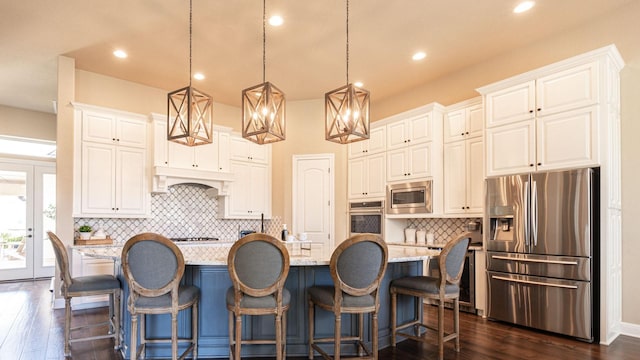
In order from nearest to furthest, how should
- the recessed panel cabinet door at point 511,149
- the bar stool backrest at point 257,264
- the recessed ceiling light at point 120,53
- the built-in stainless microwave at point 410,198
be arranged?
the bar stool backrest at point 257,264, the recessed panel cabinet door at point 511,149, the recessed ceiling light at point 120,53, the built-in stainless microwave at point 410,198

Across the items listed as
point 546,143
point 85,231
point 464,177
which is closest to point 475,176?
point 464,177

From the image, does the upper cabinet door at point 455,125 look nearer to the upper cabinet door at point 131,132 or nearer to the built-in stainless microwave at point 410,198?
the built-in stainless microwave at point 410,198

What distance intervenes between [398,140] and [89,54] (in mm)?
4281

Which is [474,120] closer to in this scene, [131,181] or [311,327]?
[311,327]

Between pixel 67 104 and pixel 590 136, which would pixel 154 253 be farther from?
pixel 590 136

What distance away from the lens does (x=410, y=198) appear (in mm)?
5418

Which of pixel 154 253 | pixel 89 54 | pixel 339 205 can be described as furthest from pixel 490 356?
pixel 89 54

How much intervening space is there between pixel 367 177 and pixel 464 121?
1.77 meters

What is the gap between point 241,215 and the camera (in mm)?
6445

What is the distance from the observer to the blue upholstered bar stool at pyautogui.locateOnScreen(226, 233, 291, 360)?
2.56 m

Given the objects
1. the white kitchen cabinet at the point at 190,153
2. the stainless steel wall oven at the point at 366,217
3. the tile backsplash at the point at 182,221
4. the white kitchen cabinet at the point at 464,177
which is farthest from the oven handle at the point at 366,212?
the white kitchen cabinet at the point at 190,153

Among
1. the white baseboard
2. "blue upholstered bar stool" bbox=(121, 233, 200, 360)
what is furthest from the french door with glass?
the white baseboard

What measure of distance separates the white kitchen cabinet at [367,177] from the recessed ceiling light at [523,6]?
2612 mm

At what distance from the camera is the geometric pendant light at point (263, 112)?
3.19 meters
